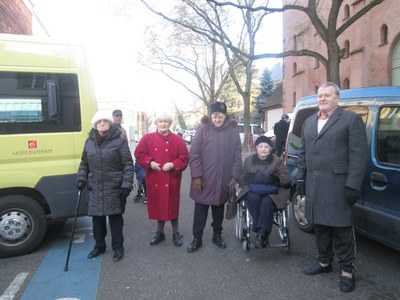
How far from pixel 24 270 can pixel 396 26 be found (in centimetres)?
1833

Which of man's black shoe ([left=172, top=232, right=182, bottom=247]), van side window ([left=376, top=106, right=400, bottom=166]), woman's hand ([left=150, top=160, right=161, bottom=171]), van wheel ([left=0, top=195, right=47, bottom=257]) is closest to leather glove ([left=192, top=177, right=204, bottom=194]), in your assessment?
woman's hand ([left=150, top=160, right=161, bottom=171])

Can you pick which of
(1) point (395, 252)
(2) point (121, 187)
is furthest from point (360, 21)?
(2) point (121, 187)

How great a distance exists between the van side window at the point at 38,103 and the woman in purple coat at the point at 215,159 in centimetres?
160

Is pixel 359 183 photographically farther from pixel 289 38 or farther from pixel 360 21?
pixel 289 38

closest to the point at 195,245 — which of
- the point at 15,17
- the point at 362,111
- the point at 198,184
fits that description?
the point at 198,184

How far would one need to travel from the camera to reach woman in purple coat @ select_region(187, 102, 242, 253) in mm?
4836

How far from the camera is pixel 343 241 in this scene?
12.5 feet

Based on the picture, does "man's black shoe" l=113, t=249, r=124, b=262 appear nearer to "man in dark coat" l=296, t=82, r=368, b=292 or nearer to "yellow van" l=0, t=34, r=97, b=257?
"yellow van" l=0, t=34, r=97, b=257

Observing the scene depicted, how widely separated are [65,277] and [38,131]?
5.88 feet

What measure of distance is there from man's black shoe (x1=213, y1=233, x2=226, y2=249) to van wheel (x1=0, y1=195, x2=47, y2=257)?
7.31 feet

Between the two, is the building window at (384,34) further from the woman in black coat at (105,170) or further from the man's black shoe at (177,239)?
the woman in black coat at (105,170)

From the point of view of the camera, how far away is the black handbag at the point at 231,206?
4.84m

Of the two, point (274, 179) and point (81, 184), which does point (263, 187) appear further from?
point (81, 184)

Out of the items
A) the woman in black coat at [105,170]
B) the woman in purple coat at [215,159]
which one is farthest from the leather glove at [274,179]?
the woman in black coat at [105,170]
